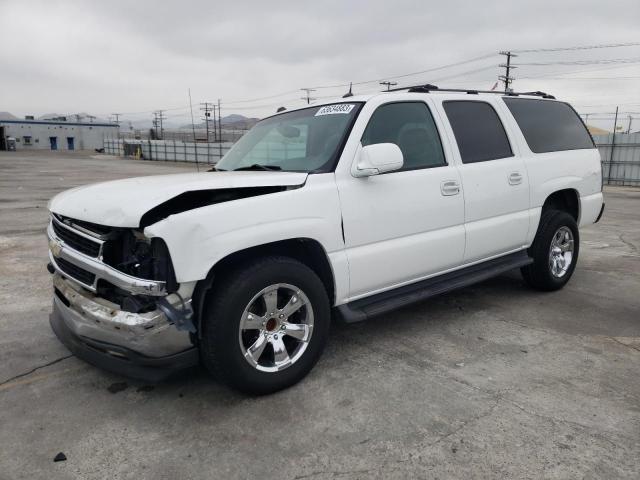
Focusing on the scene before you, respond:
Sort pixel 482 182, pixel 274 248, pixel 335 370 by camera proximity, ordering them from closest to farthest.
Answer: pixel 274 248 → pixel 335 370 → pixel 482 182

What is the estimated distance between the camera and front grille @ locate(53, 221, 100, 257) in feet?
9.39

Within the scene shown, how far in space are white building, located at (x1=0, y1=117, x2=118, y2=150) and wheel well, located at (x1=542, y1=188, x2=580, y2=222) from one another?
86.7m

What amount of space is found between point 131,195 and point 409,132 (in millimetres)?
2114

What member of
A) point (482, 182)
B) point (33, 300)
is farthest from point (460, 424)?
point (33, 300)

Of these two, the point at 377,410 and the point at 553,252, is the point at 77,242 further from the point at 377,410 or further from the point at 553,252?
the point at 553,252

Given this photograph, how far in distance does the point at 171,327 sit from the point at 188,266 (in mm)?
356

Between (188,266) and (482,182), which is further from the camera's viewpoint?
(482,182)

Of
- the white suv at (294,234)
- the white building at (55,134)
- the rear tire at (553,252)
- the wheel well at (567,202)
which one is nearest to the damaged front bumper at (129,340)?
the white suv at (294,234)

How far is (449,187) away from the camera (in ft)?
12.6

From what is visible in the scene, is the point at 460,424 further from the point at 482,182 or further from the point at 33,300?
the point at 33,300

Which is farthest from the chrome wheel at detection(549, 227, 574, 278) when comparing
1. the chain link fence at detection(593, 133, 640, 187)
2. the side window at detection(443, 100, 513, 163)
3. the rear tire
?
the chain link fence at detection(593, 133, 640, 187)

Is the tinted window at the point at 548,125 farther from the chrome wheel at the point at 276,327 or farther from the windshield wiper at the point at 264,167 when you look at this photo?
the chrome wheel at the point at 276,327

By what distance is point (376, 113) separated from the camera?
11.8 feet

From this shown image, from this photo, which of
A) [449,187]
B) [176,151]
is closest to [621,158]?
[449,187]
